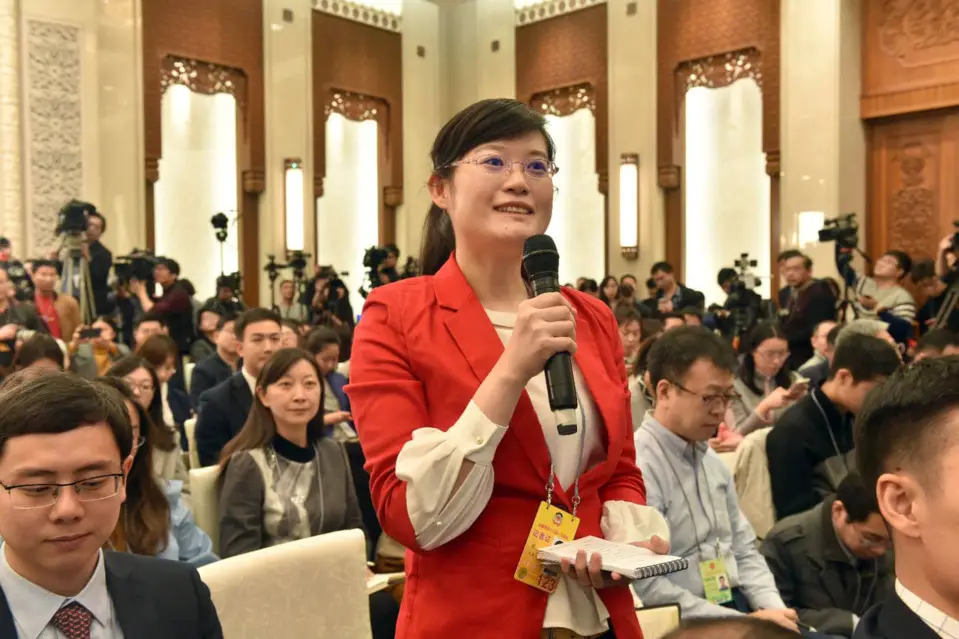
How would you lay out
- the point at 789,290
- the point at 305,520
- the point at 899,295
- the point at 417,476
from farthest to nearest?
the point at 789,290, the point at 899,295, the point at 305,520, the point at 417,476

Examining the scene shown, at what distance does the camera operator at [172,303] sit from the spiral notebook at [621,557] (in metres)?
5.86

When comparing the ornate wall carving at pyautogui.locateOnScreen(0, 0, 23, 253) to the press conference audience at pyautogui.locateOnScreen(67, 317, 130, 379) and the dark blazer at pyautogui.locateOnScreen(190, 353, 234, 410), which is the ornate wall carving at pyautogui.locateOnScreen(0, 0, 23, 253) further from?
the dark blazer at pyautogui.locateOnScreen(190, 353, 234, 410)

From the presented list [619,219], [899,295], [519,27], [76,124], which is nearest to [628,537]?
[899,295]

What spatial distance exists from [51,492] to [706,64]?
9.78 metres

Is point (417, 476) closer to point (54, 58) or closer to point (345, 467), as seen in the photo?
point (345, 467)

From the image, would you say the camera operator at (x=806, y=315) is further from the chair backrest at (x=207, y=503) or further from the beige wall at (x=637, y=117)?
the chair backrest at (x=207, y=503)

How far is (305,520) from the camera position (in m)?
3.12

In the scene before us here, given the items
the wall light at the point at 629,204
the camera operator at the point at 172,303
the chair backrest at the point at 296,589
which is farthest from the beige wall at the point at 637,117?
the chair backrest at the point at 296,589

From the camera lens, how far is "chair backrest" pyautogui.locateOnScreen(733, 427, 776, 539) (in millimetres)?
3303

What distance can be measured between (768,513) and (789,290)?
202 inches

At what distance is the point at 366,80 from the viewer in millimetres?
11633

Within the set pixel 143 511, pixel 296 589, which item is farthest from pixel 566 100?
pixel 296 589

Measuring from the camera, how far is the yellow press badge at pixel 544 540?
1.20 metres

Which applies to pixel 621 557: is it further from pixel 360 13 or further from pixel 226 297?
pixel 360 13
